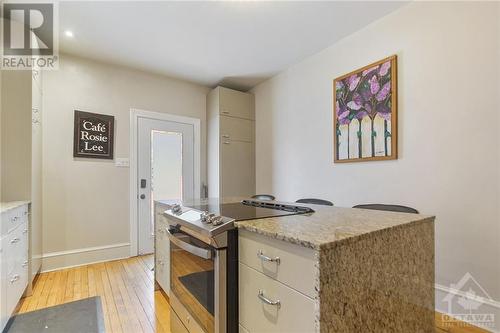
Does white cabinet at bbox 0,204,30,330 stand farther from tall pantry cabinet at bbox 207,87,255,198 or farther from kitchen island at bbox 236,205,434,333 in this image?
tall pantry cabinet at bbox 207,87,255,198

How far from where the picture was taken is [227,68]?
3.51 meters

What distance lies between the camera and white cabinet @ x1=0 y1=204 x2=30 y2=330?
1721 mm

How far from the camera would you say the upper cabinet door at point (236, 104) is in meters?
3.91

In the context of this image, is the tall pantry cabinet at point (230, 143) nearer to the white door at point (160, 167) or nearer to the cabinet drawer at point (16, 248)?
the white door at point (160, 167)

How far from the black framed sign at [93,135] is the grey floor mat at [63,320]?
178 centimetres

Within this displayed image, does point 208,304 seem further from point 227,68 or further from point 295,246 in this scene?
point 227,68

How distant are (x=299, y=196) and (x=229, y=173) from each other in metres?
1.20

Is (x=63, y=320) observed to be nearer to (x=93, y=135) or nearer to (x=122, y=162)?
(x=122, y=162)

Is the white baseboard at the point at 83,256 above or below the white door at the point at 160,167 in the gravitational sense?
below

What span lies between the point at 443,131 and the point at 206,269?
2.09 metres

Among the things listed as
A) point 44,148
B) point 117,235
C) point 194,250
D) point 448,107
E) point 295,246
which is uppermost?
point 448,107

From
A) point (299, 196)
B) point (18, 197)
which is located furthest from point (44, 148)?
point (299, 196)

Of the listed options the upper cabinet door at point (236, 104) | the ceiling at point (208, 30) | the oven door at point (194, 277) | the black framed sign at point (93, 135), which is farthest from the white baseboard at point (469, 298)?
the black framed sign at point (93, 135)

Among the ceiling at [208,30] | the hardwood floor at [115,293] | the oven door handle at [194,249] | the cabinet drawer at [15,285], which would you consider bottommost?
the hardwood floor at [115,293]
